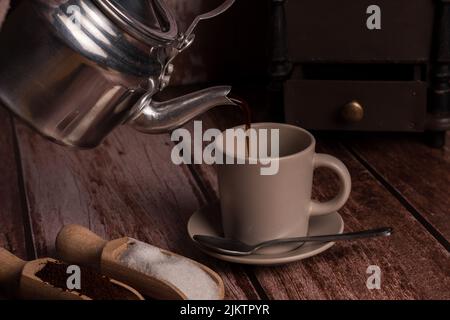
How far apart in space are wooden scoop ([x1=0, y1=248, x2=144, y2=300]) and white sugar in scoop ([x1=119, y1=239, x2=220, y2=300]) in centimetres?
3

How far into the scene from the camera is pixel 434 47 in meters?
0.93

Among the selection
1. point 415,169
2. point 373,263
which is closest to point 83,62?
point 373,263

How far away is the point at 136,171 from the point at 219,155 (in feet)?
0.81

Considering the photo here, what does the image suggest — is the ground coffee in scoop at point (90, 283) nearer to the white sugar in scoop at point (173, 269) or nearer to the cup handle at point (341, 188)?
the white sugar in scoop at point (173, 269)

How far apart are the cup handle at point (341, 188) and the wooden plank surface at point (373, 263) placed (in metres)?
0.04

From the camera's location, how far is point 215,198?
2.80ft

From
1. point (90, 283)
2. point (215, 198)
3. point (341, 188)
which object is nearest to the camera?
point (90, 283)

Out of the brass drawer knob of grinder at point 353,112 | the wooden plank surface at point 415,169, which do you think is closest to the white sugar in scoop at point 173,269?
the wooden plank surface at point 415,169

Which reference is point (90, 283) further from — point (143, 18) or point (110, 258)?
point (143, 18)

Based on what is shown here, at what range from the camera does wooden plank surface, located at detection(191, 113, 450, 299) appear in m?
0.67

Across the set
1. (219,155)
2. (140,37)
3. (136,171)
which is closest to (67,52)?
(140,37)

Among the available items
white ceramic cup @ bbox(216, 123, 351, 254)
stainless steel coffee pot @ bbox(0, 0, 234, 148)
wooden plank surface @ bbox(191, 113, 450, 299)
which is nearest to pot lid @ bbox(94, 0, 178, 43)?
stainless steel coffee pot @ bbox(0, 0, 234, 148)

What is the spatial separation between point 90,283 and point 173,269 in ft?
0.23
